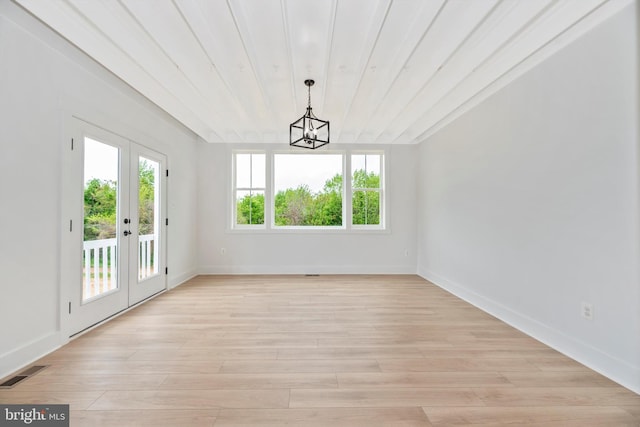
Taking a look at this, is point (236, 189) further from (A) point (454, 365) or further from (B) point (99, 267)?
(A) point (454, 365)

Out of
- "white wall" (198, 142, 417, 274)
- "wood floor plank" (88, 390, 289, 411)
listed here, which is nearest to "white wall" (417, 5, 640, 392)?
"white wall" (198, 142, 417, 274)

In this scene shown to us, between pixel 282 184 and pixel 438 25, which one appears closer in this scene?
pixel 438 25

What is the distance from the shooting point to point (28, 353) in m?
2.28

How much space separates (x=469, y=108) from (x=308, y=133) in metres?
2.34

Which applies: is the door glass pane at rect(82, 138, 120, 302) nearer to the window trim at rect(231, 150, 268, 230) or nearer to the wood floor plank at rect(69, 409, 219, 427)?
the wood floor plank at rect(69, 409, 219, 427)

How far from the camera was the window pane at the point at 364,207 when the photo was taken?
5.98 m

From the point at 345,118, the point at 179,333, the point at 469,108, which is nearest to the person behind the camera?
the point at 179,333

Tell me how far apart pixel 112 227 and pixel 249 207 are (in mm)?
2764

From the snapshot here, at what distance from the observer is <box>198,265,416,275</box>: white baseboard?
5.74 meters

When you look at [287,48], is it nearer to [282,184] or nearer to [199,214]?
[282,184]

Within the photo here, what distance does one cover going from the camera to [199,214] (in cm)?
573

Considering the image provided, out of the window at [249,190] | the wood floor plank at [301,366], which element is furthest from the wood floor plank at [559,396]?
the window at [249,190]

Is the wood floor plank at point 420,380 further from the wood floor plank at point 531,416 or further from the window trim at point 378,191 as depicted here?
the window trim at point 378,191

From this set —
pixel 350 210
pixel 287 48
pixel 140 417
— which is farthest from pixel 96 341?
pixel 350 210
